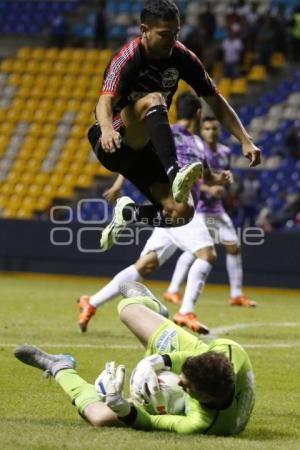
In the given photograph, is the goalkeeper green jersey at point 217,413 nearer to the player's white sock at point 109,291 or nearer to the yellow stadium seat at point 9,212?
the player's white sock at point 109,291

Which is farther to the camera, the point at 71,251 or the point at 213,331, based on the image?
the point at 71,251

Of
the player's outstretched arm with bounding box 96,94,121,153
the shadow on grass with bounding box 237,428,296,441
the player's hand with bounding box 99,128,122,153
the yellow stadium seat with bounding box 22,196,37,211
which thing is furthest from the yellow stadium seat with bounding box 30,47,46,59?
the shadow on grass with bounding box 237,428,296,441

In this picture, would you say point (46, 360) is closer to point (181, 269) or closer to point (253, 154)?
point (253, 154)

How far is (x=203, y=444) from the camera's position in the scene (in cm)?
649

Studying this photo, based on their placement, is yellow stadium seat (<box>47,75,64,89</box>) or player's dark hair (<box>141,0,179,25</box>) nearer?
player's dark hair (<box>141,0,179,25</box>)

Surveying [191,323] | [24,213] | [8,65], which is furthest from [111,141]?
[8,65]

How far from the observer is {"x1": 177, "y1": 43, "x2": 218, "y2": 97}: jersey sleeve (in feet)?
27.9

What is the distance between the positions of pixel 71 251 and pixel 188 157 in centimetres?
930

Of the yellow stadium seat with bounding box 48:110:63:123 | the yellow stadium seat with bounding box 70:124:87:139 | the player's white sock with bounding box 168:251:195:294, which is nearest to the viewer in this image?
the player's white sock with bounding box 168:251:195:294

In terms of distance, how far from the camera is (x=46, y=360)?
7.31 m

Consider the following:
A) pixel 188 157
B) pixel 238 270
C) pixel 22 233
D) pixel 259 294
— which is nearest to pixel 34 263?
pixel 22 233

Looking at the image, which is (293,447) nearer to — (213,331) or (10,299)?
(213,331)

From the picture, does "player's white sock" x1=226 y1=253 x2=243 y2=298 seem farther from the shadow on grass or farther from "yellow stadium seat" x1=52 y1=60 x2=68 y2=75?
"yellow stadium seat" x1=52 y1=60 x2=68 y2=75

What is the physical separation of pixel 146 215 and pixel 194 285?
11.3ft
